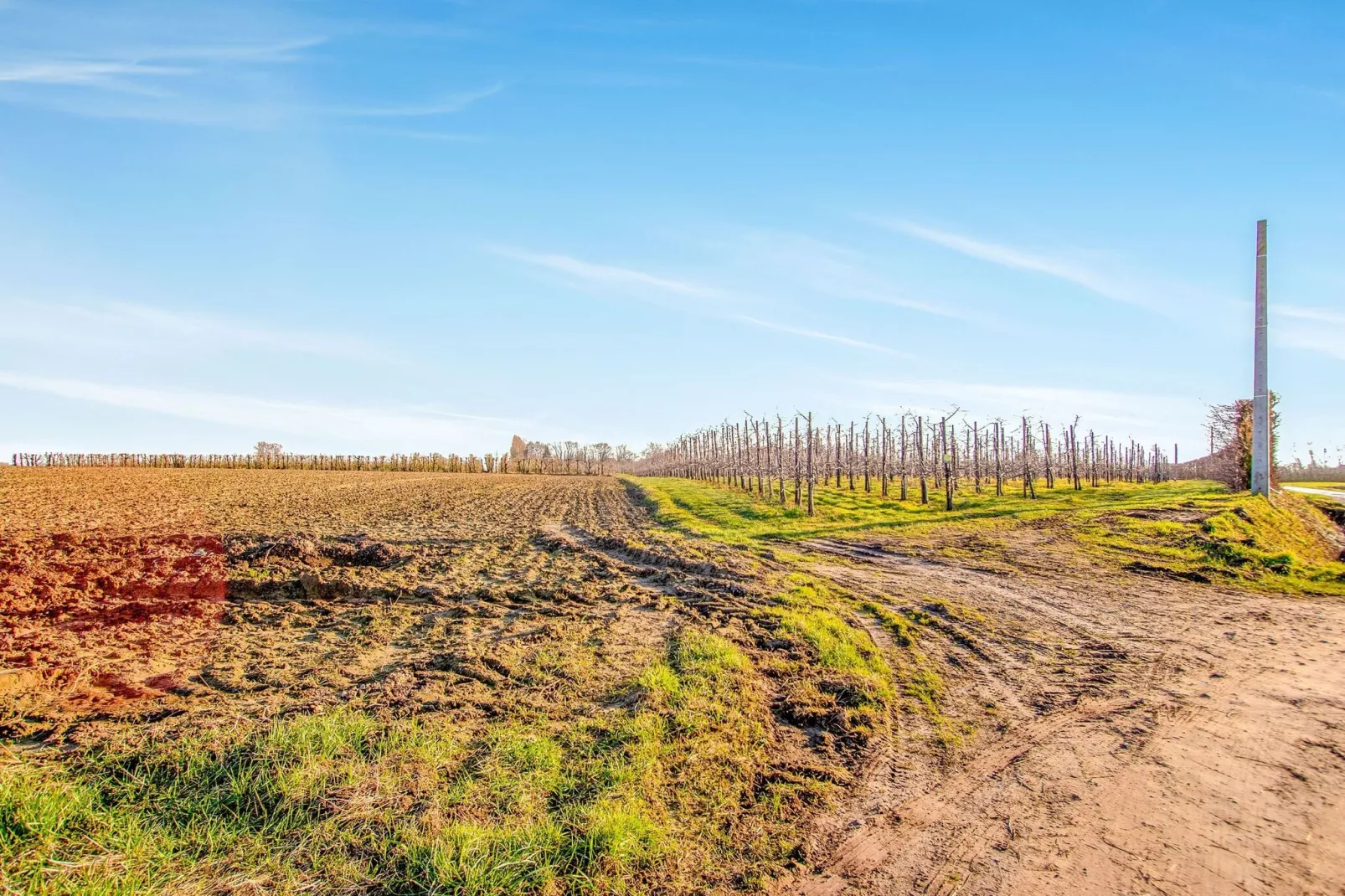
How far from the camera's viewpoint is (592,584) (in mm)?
13734

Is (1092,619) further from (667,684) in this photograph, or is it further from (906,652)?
(667,684)

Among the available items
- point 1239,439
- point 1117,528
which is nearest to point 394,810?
point 1117,528

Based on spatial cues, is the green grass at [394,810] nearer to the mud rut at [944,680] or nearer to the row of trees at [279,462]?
the mud rut at [944,680]

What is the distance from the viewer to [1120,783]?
19.3ft

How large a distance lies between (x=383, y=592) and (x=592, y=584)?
390 cm

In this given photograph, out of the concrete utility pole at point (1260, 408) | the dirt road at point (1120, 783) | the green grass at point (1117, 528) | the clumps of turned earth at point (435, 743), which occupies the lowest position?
the dirt road at point (1120, 783)

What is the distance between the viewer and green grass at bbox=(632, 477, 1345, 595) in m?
17.1

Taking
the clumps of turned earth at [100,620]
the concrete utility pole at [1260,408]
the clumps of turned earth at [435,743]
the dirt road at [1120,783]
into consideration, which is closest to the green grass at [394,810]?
the clumps of turned earth at [435,743]

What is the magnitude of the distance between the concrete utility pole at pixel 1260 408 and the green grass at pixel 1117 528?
985 mm

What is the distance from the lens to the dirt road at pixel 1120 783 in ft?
15.2

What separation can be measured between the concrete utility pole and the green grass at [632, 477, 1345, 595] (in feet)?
3.23

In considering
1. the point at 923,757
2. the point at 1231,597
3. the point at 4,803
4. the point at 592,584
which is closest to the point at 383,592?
the point at 592,584

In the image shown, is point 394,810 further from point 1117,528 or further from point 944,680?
point 1117,528

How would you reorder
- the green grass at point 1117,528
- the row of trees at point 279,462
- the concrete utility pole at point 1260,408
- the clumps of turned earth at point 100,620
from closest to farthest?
the clumps of turned earth at point 100,620, the green grass at point 1117,528, the concrete utility pole at point 1260,408, the row of trees at point 279,462
